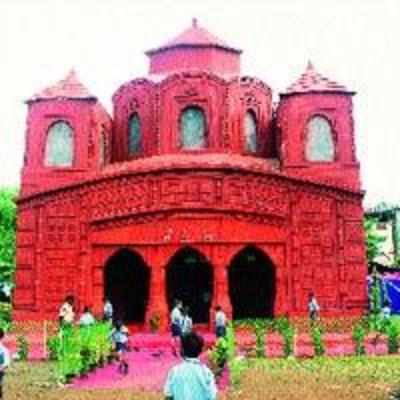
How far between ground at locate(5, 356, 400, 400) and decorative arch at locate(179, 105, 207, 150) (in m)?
12.7

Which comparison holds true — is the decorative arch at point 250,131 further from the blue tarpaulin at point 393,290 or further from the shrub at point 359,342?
the shrub at point 359,342

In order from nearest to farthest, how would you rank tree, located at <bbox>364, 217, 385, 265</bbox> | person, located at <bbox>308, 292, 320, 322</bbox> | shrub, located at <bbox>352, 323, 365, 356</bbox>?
shrub, located at <bbox>352, 323, 365, 356</bbox>, person, located at <bbox>308, 292, 320, 322</bbox>, tree, located at <bbox>364, 217, 385, 265</bbox>

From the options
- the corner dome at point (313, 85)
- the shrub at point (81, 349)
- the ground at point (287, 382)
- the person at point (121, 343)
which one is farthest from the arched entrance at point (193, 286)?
the person at point (121, 343)

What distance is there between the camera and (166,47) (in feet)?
106

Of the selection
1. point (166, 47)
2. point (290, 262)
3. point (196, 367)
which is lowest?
point (196, 367)

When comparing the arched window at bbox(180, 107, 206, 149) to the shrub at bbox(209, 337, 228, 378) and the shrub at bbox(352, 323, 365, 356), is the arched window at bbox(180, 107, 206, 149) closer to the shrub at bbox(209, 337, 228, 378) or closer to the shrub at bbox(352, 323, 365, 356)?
the shrub at bbox(352, 323, 365, 356)

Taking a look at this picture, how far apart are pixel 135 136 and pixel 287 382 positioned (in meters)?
18.2

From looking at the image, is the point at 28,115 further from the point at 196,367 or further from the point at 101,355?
the point at 196,367

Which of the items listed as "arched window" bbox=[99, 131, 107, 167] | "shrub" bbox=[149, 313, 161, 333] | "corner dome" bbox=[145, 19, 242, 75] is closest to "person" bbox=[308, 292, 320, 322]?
"shrub" bbox=[149, 313, 161, 333]

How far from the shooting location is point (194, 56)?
32219 millimetres

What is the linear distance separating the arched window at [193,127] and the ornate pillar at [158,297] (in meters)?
5.95

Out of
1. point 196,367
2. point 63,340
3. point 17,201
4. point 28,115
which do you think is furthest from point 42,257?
point 196,367

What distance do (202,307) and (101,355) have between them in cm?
1129

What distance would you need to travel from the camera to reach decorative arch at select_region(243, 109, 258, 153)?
30.6m
